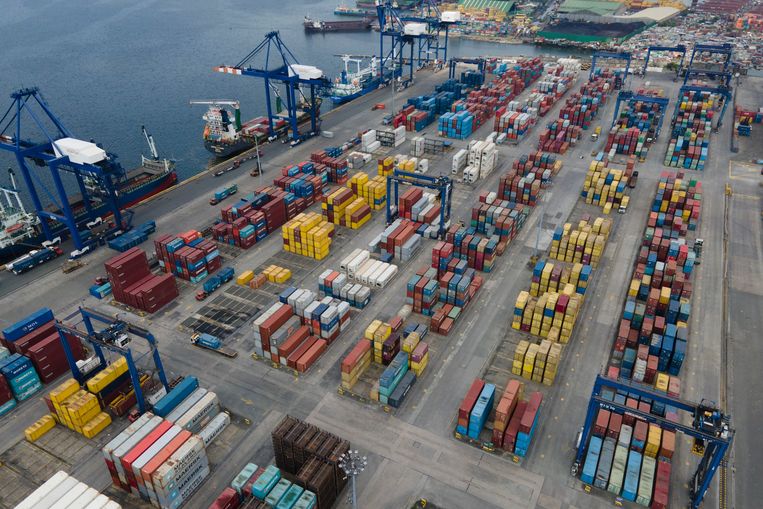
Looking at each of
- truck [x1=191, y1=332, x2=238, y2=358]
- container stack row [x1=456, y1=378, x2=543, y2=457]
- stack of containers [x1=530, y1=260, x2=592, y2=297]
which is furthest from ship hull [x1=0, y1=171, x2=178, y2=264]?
container stack row [x1=456, y1=378, x2=543, y2=457]

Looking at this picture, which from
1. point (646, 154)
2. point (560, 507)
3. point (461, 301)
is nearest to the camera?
point (560, 507)

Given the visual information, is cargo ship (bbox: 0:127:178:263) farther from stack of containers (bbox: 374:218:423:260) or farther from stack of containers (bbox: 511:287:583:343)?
stack of containers (bbox: 511:287:583:343)

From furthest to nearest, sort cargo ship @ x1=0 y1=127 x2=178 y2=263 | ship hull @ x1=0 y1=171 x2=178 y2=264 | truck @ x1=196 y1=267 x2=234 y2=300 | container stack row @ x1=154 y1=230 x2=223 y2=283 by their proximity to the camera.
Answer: ship hull @ x1=0 y1=171 x2=178 y2=264, cargo ship @ x1=0 y1=127 x2=178 y2=263, container stack row @ x1=154 y1=230 x2=223 y2=283, truck @ x1=196 y1=267 x2=234 y2=300

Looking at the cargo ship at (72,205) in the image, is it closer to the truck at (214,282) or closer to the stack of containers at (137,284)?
the stack of containers at (137,284)

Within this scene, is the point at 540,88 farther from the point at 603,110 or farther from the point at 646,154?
the point at 646,154

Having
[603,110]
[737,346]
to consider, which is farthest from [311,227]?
[603,110]

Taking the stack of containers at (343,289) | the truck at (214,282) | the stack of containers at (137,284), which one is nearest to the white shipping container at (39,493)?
the stack of containers at (137,284)
